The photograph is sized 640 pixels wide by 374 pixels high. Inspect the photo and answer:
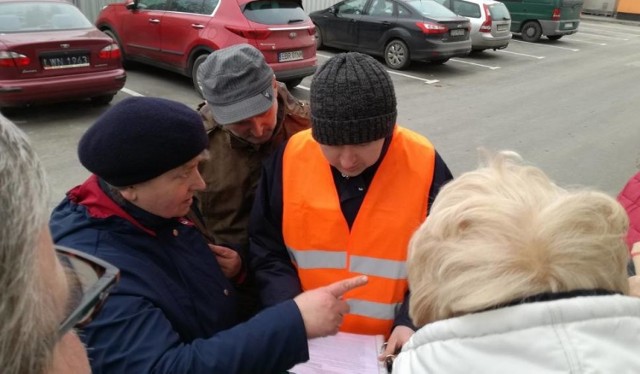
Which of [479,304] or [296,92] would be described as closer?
[479,304]

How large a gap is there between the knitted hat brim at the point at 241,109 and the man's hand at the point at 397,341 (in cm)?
95

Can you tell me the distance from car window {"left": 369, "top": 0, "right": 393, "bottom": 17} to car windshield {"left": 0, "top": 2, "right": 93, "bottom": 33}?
6.46 m

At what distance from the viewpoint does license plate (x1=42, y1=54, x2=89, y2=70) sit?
651cm

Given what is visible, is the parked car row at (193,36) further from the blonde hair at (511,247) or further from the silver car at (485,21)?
the blonde hair at (511,247)

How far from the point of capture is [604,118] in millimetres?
8445

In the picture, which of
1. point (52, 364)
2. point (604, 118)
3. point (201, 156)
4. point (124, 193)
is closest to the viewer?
point (52, 364)

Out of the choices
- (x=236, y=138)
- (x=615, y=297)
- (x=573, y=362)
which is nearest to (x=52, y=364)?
(x=573, y=362)

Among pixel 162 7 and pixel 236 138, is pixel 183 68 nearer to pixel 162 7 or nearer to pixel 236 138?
pixel 162 7

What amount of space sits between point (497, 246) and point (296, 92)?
8287 millimetres

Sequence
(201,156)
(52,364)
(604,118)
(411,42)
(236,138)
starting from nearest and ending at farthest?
(52,364) → (201,156) → (236,138) → (604,118) → (411,42)

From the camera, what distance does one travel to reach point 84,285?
3.01 ft

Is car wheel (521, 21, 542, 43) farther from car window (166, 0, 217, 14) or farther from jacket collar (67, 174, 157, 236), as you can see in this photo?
jacket collar (67, 174, 157, 236)

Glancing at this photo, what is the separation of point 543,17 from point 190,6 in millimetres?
12319

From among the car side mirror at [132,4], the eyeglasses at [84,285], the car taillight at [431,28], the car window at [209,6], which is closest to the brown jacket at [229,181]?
the eyeglasses at [84,285]
